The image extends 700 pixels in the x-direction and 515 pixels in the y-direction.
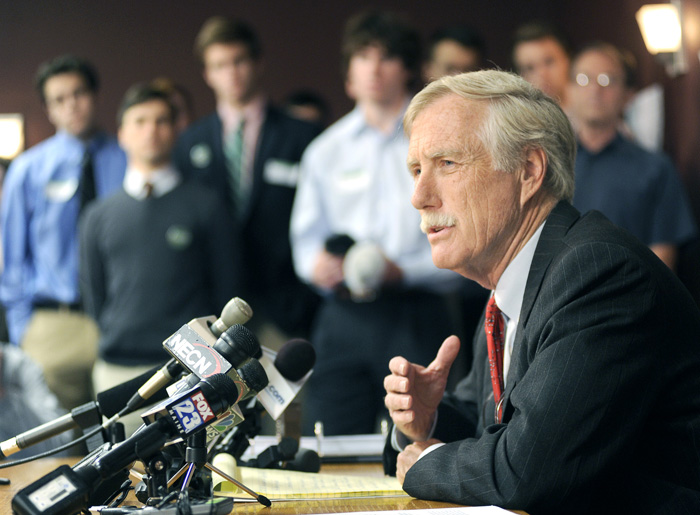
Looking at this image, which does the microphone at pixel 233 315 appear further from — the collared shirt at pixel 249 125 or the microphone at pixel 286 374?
the collared shirt at pixel 249 125

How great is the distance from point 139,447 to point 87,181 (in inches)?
126

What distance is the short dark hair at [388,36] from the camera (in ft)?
10.6

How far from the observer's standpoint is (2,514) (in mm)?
1249

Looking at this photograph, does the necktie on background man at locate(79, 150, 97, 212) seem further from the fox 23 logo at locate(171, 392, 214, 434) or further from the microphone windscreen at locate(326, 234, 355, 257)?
the fox 23 logo at locate(171, 392, 214, 434)

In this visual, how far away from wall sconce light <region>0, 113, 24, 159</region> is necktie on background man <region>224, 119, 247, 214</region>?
2533 millimetres

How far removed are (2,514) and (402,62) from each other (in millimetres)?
2456

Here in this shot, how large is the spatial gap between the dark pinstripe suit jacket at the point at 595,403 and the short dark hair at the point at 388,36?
2047 millimetres

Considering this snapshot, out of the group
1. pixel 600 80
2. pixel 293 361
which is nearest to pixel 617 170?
pixel 600 80

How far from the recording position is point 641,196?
10.7 ft

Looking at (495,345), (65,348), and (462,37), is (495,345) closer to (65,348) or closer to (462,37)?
(462,37)

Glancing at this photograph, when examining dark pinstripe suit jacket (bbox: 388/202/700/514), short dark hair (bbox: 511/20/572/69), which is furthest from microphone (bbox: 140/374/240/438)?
short dark hair (bbox: 511/20/572/69)

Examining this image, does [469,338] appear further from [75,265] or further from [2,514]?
[2,514]

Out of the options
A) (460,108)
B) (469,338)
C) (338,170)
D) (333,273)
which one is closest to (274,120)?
(338,170)

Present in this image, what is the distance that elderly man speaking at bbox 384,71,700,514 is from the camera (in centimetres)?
118
